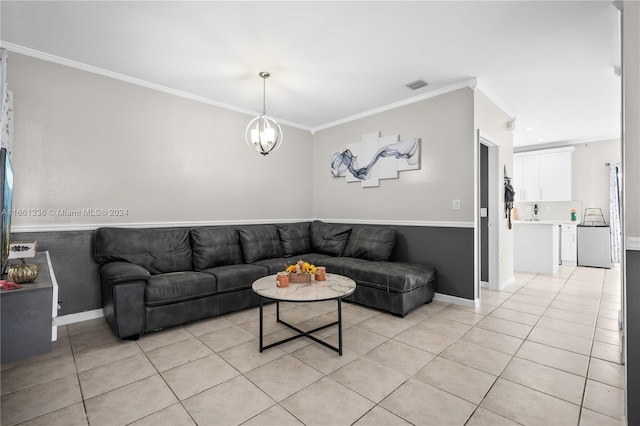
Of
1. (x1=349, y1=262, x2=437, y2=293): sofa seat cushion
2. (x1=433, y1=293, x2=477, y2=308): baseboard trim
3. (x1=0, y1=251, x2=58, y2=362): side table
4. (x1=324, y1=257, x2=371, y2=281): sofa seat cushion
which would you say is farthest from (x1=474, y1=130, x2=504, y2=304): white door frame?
(x1=0, y1=251, x2=58, y2=362): side table

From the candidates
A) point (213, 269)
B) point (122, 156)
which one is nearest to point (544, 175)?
point (213, 269)

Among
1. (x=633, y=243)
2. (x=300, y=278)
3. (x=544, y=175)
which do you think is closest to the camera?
(x=633, y=243)

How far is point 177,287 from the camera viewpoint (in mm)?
2904

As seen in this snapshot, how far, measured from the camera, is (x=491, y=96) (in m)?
3.94

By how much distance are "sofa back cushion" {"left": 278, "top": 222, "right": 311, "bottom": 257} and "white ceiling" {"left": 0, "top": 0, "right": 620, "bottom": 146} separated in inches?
72.1

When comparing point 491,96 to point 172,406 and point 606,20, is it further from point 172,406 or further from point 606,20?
point 172,406

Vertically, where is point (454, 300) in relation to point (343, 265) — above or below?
below

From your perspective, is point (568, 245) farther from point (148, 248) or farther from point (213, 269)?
point (148, 248)

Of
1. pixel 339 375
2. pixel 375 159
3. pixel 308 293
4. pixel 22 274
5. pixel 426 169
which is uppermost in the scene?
pixel 375 159

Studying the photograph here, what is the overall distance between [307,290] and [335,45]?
2.19 meters

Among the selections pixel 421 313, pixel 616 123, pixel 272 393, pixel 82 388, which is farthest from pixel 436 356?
pixel 616 123

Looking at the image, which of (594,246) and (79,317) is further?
(594,246)

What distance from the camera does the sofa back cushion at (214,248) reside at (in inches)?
141

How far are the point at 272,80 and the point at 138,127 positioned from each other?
1.63 meters
